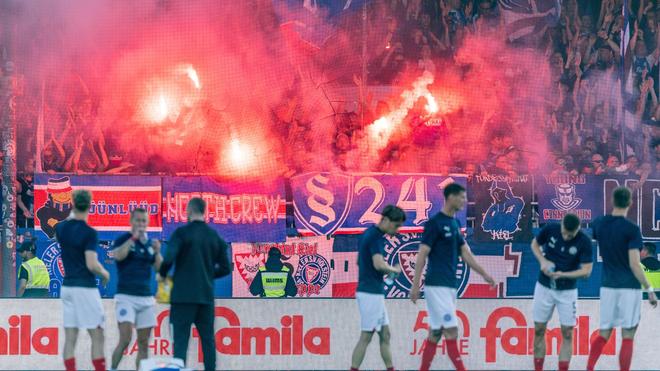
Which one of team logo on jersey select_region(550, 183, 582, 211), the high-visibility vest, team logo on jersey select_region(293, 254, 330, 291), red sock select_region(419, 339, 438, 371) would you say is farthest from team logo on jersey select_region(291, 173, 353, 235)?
red sock select_region(419, 339, 438, 371)

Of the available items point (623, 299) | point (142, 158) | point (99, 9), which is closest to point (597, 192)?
point (623, 299)

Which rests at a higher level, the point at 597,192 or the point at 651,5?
the point at 651,5

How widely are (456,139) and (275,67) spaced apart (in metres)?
3.03

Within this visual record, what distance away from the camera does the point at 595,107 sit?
16.6m

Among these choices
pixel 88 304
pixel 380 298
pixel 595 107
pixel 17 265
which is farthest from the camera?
pixel 595 107

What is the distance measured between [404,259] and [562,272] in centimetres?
580

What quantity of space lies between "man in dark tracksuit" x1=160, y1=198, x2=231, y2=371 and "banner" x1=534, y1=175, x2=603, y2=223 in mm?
7637

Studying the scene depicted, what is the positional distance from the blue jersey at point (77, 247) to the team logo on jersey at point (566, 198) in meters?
8.41

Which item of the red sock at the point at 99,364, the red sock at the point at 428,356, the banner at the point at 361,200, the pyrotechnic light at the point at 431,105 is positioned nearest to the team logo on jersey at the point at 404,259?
the banner at the point at 361,200

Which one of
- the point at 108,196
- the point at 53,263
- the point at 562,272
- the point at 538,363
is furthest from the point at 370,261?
the point at 53,263

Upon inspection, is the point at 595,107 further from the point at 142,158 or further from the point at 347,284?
the point at 142,158

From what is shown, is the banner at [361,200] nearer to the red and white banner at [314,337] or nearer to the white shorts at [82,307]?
the red and white banner at [314,337]

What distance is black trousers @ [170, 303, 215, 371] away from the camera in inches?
375

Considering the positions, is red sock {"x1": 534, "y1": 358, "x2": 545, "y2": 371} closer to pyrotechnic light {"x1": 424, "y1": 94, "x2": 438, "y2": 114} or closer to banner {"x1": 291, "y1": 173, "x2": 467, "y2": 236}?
banner {"x1": 291, "y1": 173, "x2": 467, "y2": 236}
